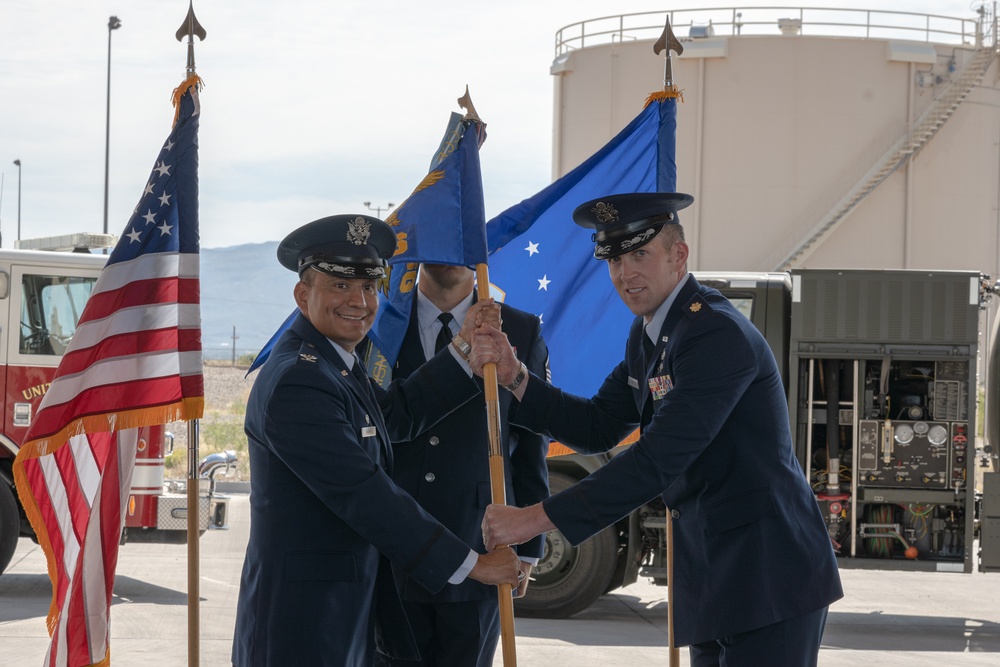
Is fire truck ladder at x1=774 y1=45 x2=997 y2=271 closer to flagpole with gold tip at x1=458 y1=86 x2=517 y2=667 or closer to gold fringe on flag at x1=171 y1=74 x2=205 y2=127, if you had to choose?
gold fringe on flag at x1=171 y1=74 x2=205 y2=127

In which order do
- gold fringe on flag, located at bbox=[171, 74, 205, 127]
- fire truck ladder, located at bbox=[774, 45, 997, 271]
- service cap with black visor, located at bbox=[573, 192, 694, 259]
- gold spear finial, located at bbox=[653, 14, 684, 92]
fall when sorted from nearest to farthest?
service cap with black visor, located at bbox=[573, 192, 694, 259] → gold fringe on flag, located at bbox=[171, 74, 205, 127] → gold spear finial, located at bbox=[653, 14, 684, 92] → fire truck ladder, located at bbox=[774, 45, 997, 271]

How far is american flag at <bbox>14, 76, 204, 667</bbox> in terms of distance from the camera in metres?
4.59

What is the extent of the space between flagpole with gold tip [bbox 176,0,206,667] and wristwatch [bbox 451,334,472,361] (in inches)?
41.1

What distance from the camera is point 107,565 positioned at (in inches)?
181

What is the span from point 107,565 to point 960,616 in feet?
23.0

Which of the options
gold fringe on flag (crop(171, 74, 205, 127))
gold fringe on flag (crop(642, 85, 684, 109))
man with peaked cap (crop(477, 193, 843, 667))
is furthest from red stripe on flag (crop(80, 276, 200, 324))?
gold fringe on flag (crop(642, 85, 684, 109))

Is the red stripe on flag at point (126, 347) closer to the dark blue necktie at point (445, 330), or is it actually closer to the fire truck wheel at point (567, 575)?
the dark blue necktie at point (445, 330)

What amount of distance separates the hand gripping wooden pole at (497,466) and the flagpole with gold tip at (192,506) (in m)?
1.06

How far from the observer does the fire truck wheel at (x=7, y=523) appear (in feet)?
29.0

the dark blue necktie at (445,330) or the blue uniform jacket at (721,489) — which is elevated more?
the dark blue necktie at (445,330)

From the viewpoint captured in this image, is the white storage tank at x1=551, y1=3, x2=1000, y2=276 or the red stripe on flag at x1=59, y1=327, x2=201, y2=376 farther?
the white storage tank at x1=551, y1=3, x2=1000, y2=276

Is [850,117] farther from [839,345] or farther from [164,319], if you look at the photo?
[164,319]

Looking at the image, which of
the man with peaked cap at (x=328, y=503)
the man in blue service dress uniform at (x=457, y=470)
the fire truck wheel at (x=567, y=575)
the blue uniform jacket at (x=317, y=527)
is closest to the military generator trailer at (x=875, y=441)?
the fire truck wheel at (x=567, y=575)

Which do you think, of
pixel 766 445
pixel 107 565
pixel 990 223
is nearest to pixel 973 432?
pixel 766 445
